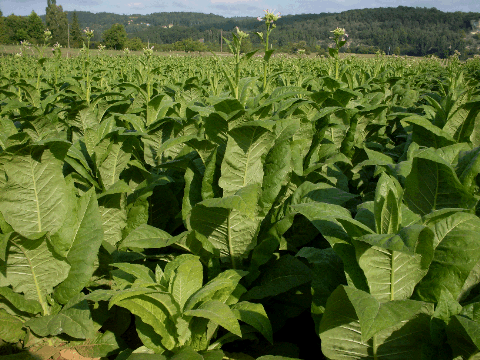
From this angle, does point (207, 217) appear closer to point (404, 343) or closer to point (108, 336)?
point (108, 336)

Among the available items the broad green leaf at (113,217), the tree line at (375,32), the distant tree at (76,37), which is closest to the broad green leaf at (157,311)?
the broad green leaf at (113,217)

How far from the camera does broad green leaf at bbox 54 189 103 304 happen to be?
200 cm

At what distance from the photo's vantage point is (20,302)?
1.97 meters

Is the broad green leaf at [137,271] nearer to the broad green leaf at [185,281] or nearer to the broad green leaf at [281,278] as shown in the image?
the broad green leaf at [185,281]

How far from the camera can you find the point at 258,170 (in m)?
2.10

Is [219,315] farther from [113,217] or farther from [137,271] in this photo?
[113,217]

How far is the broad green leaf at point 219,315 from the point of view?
1.47 m

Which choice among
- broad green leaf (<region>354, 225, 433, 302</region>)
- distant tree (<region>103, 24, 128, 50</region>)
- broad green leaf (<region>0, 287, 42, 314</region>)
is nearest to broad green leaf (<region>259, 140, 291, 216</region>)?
broad green leaf (<region>354, 225, 433, 302</region>)

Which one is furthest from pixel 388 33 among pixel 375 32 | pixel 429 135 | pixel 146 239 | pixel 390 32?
pixel 146 239

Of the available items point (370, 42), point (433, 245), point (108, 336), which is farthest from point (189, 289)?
point (370, 42)

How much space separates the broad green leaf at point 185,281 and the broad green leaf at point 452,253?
42.4 inches

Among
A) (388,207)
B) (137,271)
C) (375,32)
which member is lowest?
(137,271)

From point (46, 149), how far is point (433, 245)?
2.00 meters

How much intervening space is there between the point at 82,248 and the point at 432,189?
195 cm
